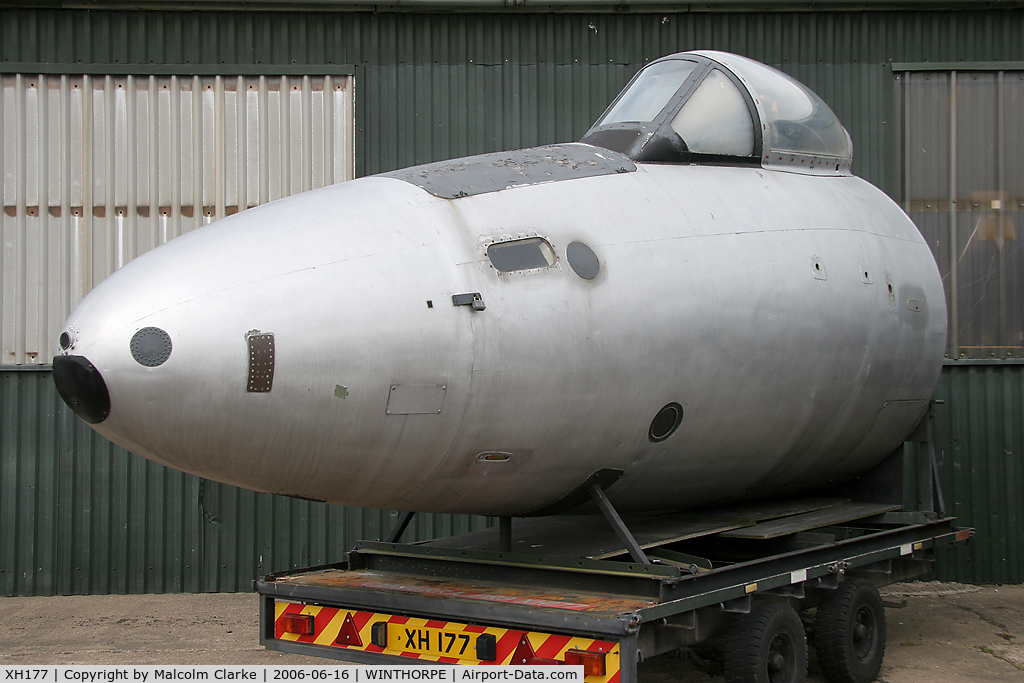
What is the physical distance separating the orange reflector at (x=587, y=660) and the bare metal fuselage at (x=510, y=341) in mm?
907

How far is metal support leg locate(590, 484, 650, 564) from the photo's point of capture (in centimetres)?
498

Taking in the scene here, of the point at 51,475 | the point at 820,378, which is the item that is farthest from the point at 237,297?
the point at 51,475

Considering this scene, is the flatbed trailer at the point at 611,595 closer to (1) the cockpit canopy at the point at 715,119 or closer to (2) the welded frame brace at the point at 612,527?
(2) the welded frame brace at the point at 612,527

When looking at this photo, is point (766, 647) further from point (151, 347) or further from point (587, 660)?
point (151, 347)

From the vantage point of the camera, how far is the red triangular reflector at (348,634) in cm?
Answer: 521

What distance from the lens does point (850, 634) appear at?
629cm

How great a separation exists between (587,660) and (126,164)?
740 centimetres

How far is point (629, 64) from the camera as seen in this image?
10117mm

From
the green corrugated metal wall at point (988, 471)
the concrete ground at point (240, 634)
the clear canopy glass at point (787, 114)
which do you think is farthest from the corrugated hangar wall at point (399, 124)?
the clear canopy glass at point (787, 114)

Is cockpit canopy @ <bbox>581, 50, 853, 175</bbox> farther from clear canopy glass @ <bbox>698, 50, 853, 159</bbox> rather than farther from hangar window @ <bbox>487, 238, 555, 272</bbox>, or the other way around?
hangar window @ <bbox>487, 238, 555, 272</bbox>

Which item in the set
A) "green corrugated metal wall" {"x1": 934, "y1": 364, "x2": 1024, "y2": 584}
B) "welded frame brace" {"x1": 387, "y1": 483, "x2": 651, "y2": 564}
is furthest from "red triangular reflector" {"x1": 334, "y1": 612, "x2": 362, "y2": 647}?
"green corrugated metal wall" {"x1": 934, "y1": 364, "x2": 1024, "y2": 584}

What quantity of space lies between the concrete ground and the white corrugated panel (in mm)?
2540

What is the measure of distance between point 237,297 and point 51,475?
253 inches
